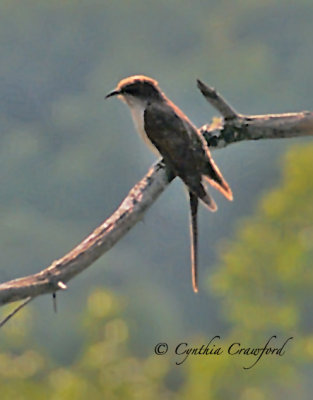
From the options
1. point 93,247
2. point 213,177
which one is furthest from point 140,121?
point 93,247

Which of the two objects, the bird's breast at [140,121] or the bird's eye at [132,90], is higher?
the bird's eye at [132,90]

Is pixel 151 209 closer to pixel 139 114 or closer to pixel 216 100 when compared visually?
pixel 139 114

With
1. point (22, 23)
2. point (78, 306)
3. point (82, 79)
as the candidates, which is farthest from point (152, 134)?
point (22, 23)

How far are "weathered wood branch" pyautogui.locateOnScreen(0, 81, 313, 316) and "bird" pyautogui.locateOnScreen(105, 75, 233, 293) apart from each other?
0.34 ft

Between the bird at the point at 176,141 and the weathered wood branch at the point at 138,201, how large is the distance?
0.10m

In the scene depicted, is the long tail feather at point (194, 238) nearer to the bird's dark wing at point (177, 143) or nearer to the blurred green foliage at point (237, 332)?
the bird's dark wing at point (177, 143)

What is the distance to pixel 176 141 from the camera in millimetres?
5059

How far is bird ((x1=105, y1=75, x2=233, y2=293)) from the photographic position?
483 centimetres

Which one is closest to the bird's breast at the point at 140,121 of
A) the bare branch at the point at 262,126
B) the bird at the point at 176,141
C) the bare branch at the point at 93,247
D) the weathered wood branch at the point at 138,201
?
the bird at the point at 176,141

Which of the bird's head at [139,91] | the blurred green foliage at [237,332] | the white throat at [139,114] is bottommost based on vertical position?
the blurred green foliage at [237,332]

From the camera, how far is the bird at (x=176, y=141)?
4832 millimetres

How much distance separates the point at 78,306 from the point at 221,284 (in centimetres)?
1611

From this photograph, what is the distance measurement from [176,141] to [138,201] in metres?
0.82

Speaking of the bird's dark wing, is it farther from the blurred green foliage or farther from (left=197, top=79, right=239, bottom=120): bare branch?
the blurred green foliage
